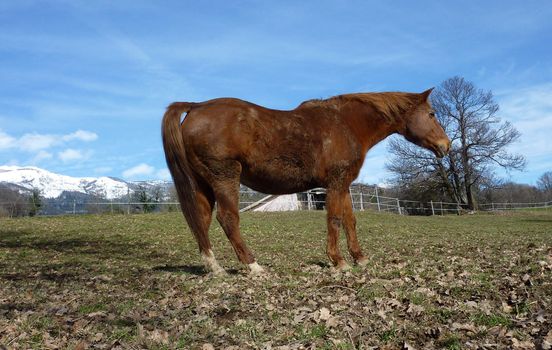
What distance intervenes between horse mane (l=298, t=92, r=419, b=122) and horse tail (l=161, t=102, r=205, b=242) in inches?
78.9

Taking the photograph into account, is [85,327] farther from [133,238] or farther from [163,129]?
[133,238]

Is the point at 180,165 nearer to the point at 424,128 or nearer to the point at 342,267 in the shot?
the point at 342,267

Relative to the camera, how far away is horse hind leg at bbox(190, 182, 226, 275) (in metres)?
6.89

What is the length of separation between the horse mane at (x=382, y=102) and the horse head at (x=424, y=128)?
0.14 metres

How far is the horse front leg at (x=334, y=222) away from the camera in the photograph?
23.2 feet

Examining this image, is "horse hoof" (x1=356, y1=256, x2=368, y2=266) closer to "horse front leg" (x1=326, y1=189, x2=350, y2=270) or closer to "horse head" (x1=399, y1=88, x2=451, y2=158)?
"horse front leg" (x1=326, y1=189, x2=350, y2=270)

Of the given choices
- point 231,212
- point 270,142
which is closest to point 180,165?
point 231,212

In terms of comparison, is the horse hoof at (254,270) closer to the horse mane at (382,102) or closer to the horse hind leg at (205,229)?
the horse hind leg at (205,229)

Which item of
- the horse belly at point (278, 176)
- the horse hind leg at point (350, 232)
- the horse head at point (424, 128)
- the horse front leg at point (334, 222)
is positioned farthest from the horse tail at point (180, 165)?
the horse head at point (424, 128)

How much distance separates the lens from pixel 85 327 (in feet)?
14.7

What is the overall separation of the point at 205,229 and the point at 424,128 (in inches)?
160

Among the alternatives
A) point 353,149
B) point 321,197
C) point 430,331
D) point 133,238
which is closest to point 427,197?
point 321,197

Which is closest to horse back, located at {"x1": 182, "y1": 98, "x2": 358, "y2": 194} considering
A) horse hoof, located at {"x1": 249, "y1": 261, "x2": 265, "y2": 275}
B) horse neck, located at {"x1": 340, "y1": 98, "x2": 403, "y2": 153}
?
horse neck, located at {"x1": 340, "y1": 98, "x2": 403, "y2": 153}

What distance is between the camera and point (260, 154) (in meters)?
6.72
